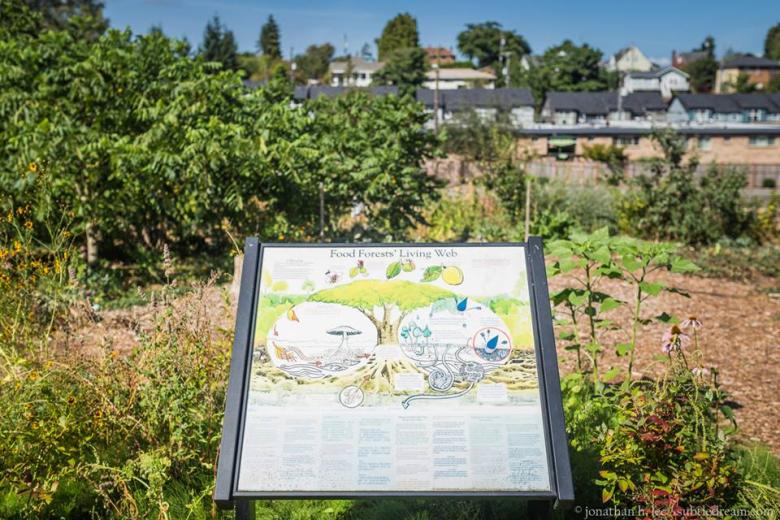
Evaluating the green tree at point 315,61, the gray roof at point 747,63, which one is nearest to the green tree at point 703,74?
→ the gray roof at point 747,63

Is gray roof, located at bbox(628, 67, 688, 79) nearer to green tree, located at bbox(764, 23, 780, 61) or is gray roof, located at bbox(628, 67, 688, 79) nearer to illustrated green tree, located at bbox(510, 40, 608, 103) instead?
illustrated green tree, located at bbox(510, 40, 608, 103)

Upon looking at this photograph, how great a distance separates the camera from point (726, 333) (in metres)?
6.97

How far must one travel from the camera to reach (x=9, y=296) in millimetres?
4633

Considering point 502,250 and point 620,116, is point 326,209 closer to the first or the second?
point 502,250

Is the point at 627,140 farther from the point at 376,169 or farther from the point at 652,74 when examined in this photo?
the point at 376,169

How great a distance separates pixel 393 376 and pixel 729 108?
→ 6552cm

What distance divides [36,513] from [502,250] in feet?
7.86

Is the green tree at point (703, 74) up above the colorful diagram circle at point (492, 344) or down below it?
above

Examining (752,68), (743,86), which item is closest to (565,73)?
(743,86)

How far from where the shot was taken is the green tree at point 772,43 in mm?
114131

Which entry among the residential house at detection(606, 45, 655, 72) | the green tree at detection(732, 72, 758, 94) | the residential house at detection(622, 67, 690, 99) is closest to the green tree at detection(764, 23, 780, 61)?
the residential house at detection(606, 45, 655, 72)

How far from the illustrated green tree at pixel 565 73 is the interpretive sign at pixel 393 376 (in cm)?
6727

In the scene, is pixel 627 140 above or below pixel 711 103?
below

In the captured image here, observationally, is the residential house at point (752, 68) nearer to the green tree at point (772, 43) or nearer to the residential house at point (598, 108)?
the green tree at point (772, 43)
